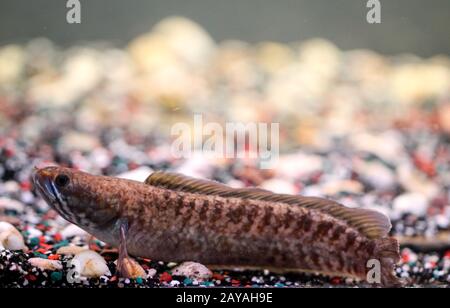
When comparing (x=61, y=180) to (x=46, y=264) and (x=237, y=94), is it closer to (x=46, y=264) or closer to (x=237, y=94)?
(x=46, y=264)

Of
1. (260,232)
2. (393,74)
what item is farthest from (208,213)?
(393,74)

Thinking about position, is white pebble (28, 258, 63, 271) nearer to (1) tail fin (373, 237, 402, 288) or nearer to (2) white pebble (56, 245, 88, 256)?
(2) white pebble (56, 245, 88, 256)

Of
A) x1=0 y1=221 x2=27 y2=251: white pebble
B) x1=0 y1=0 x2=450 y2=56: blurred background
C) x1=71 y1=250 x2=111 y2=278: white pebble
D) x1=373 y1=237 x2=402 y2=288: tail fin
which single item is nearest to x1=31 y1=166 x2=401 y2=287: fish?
x1=373 y1=237 x2=402 y2=288: tail fin
